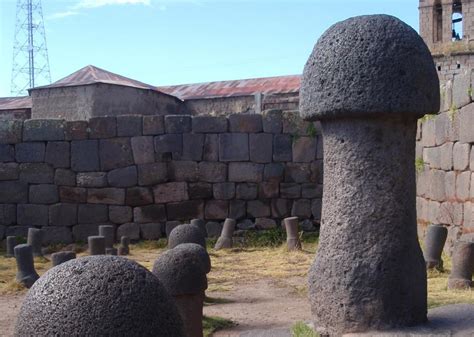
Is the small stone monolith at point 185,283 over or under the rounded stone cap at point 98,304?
under

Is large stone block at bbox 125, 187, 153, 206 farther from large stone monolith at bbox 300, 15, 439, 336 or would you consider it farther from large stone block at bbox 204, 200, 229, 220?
large stone monolith at bbox 300, 15, 439, 336

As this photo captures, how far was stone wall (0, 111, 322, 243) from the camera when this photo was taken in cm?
1191

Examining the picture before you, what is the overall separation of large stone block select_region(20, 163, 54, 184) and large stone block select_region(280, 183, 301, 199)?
4122mm

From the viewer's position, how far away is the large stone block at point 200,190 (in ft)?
39.3

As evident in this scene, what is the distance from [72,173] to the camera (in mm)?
11953

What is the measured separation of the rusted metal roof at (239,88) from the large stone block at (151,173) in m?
6.92

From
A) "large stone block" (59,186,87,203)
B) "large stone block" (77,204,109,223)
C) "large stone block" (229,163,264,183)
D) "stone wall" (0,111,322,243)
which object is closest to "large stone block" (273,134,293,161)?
"stone wall" (0,111,322,243)

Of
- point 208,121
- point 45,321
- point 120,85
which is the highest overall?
point 120,85

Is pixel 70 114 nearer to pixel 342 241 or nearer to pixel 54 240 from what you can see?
pixel 54 240

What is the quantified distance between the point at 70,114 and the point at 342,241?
1356cm

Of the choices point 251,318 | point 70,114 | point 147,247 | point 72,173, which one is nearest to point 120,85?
point 70,114

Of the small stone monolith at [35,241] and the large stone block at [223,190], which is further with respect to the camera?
the large stone block at [223,190]

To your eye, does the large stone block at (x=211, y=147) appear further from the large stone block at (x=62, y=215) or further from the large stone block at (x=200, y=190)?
the large stone block at (x=62, y=215)

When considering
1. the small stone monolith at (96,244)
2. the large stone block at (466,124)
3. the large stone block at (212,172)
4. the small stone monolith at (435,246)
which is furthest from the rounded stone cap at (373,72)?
the large stone block at (212,172)
